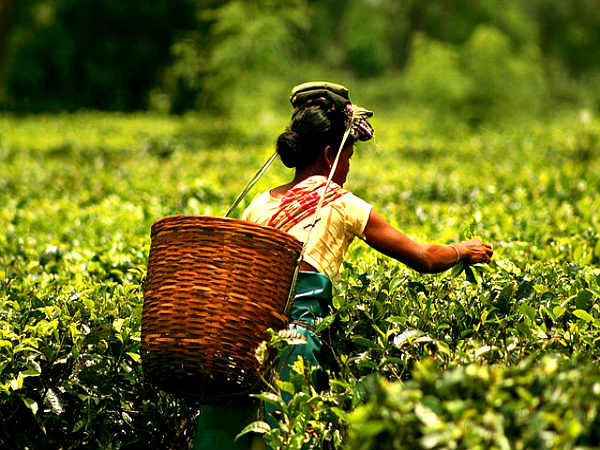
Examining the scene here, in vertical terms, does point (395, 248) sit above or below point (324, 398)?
above

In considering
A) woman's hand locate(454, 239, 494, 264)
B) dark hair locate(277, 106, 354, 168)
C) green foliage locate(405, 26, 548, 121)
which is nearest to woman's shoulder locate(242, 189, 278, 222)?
dark hair locate(277, 106, 354, 168)

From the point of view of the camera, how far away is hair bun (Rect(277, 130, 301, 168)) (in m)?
3.13

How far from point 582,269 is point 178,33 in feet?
90.5

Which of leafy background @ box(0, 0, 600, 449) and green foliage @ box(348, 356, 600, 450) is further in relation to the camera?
leafy background @ box(0, 0, 600, 449)

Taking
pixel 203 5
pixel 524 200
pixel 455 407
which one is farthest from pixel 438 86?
pixel 455 407

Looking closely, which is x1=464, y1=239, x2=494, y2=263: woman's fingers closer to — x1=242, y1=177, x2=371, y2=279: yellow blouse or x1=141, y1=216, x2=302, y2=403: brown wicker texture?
x1=242, y1=177, x2=371, y2=279: yellow blouse

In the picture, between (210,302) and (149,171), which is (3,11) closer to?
(149,171)

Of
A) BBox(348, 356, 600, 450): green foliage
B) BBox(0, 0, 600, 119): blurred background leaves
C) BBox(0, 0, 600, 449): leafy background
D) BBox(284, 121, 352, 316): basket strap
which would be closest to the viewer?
BBox(348, 356, 600, 450): green foliage

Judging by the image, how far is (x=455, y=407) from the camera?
1918mm

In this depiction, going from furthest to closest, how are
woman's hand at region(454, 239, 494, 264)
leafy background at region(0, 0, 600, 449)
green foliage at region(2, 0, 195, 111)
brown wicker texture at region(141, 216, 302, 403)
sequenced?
green foliage at region(2, 0, 195, 111)
woman's hand at region(454, 239, 494, 264)
brown wicker texture at region(141, 216, 302, 403)
leafy background at region(0, 0, 600, 449)

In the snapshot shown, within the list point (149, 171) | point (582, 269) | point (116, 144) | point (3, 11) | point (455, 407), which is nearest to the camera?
point (455, 407)

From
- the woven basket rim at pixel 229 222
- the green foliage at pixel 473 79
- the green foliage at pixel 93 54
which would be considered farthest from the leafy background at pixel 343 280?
the green foliage at pixel 93 54

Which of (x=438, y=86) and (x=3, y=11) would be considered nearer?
(x=3, y=11)

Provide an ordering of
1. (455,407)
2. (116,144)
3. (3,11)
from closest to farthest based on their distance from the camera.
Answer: (455,407) < (116,144) < (3,11)
